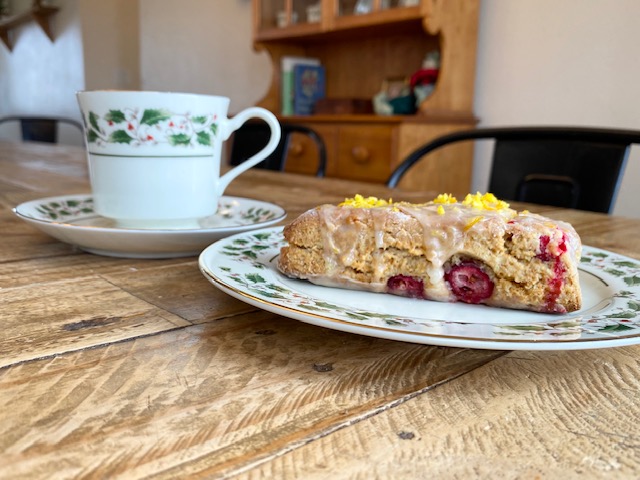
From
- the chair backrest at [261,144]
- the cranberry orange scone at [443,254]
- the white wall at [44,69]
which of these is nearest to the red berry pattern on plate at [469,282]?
the cranberry orange scone at [443,254]

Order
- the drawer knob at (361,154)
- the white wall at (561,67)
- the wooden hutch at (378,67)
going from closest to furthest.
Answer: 1. the white wall at (561,67)
2. the wooden hutch at (378,67)
3. the drawer knob at (361,154)

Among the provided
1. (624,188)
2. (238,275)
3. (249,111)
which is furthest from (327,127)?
(238,275)

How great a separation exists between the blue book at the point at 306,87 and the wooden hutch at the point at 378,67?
0.26 ft

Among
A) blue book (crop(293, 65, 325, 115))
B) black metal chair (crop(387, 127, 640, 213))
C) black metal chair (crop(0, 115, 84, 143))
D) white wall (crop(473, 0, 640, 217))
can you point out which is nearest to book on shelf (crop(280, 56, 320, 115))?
blue book (crop(293, 65, 325, 115))

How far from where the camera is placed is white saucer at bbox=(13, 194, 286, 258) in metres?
0.52

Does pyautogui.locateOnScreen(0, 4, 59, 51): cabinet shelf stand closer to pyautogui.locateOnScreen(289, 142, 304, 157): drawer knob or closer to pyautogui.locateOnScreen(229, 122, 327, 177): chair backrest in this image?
pyautogui.locateOnScreen(289, 142, 304, 157): drawer knob

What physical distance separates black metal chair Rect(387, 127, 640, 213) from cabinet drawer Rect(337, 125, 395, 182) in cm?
89

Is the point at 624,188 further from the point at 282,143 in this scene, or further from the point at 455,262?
the point at 455,262

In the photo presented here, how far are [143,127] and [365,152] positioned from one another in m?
1.80

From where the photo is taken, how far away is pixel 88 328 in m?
0.38

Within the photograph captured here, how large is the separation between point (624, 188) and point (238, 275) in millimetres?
1842

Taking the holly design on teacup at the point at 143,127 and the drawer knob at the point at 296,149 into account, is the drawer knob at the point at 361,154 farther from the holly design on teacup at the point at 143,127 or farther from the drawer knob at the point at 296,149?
the holly design on teacup at the point at 143,127

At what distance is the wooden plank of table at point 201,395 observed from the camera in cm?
23

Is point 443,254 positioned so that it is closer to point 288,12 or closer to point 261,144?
point 261,144
